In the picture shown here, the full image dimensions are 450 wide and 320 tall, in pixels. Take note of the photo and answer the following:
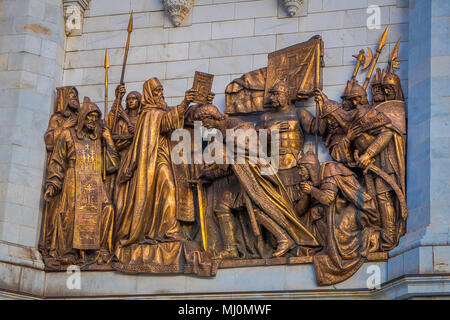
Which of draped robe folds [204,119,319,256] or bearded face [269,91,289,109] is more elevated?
bearded face [269,91,289,109]

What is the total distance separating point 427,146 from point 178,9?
4248 millimetres

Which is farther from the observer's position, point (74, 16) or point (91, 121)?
point (74, 16)

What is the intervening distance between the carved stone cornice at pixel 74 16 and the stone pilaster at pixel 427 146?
15.6 ft

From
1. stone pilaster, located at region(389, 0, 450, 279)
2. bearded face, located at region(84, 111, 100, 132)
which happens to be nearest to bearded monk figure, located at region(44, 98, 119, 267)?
bearded face, located at region(84, 111, 100, 132)

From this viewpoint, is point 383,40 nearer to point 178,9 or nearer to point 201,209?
point 178,9

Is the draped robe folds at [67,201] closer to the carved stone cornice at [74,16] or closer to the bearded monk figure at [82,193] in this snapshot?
the bearded monk figure at [82,193]

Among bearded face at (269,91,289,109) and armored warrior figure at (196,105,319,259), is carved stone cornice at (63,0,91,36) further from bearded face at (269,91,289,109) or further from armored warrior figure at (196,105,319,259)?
bearded face at (269,91,289,109)

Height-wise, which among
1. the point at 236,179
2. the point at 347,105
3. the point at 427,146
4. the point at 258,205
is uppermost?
the point at 347,105

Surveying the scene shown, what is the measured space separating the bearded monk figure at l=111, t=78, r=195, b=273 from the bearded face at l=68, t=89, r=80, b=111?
1098 mm

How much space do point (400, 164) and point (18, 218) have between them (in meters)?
A: 4.96

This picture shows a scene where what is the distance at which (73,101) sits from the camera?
1477 cm

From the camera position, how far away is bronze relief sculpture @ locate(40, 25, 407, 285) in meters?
13.0

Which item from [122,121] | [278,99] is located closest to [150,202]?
[122,121]

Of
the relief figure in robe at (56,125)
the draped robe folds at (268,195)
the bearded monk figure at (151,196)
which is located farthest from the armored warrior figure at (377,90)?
the relief figure in robe at (56,125)
